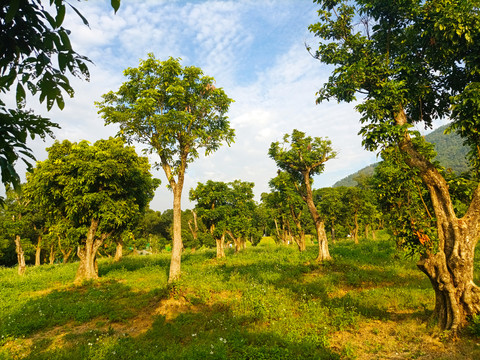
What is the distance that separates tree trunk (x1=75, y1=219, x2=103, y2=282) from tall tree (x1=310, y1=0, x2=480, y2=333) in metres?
18.8

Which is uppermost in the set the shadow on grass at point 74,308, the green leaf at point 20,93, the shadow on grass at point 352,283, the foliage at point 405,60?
the foliage at point 405,60

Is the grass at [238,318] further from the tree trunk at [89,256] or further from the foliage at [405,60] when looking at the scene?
the foliage at [405,60]

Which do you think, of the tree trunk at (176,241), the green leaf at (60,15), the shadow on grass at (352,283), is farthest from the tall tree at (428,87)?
the tree trunk at (176,241)

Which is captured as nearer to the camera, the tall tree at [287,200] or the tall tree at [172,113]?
the tall tree at [172,113]

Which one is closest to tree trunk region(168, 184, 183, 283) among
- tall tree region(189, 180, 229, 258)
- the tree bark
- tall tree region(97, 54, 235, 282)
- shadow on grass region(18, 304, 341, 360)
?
tall tree region(97, 54, 235, 282)

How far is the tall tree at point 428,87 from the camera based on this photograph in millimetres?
7453

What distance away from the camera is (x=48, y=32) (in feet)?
7.86

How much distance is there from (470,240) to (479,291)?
1458 mm

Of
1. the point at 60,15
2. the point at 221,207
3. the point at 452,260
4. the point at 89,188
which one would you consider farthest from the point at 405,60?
the point at 221,207

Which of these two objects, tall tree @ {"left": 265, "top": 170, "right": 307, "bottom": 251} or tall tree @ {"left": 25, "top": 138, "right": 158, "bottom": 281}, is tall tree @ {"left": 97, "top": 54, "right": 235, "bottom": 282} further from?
tall tree @ {"left": 265, "top": 170, "right": 307, "bottom": 251}

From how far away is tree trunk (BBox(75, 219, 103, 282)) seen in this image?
19047mm

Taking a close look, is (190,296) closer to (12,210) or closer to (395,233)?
(395,233)

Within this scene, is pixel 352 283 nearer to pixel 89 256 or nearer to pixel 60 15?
pixel 60 15

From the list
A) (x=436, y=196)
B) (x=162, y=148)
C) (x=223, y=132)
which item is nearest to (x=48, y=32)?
(x=436, y=196)
